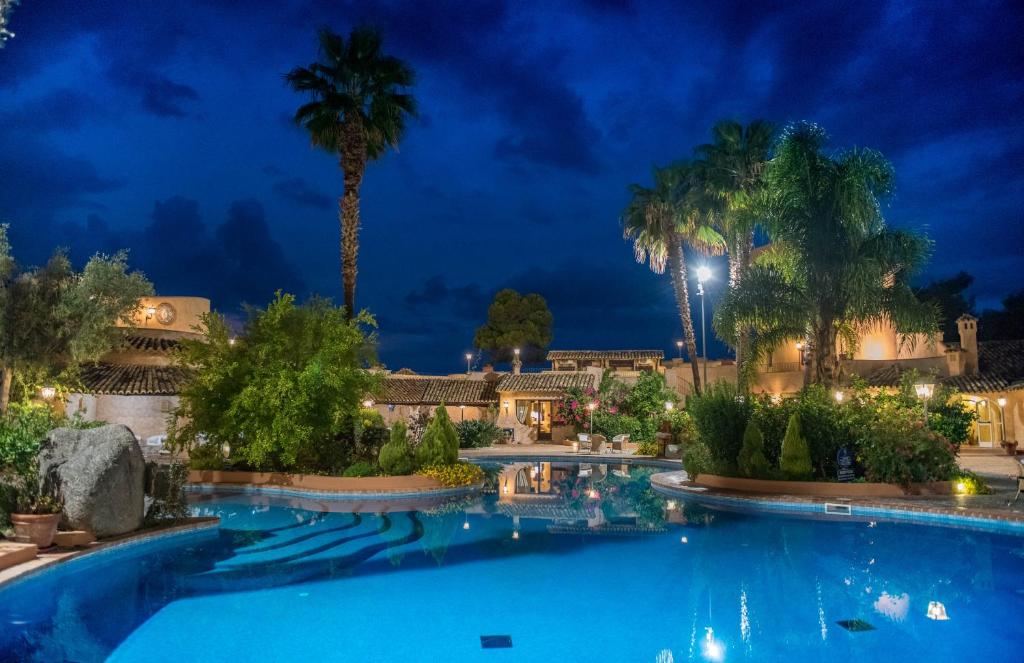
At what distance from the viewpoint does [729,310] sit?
714 inches

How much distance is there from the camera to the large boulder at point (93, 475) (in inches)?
375

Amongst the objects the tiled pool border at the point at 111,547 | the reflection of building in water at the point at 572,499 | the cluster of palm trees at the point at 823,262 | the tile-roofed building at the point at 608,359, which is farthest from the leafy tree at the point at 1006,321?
the tiled pool border at the point at 111,547

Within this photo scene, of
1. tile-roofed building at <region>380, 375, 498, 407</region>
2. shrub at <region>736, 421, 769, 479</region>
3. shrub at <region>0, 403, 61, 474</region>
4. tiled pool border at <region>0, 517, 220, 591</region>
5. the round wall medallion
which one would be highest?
the round wall medallion

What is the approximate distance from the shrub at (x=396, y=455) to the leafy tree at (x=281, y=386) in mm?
1313

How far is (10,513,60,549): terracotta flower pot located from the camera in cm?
895

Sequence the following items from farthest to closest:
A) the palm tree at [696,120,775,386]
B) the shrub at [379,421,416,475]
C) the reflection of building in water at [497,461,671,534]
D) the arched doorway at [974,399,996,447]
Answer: the arched doorway at [974,399,996,447] → the palm tree at [696,120,775,386] → the shrub at [379,421,416,475] → the reflection of building in water at [497,461,671,534]

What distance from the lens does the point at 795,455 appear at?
15.6m

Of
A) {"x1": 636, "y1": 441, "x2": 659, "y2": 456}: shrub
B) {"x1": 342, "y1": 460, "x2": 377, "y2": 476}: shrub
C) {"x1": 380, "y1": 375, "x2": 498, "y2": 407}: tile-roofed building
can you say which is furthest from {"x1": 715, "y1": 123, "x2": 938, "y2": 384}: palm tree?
{"x1": 380, "y1": 375, "x2": 498, "y2": 407}: tile-roofed building

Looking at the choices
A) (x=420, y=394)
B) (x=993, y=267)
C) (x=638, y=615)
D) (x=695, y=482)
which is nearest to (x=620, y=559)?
(x=638, y=615)

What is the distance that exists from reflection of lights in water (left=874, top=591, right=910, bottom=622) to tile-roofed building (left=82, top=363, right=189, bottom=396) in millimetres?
22213

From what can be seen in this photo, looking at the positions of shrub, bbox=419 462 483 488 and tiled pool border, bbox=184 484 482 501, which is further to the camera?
shrub, bbox=419 462 483 488

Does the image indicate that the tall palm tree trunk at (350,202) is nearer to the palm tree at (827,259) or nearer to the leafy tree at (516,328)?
the palm tree at (827,259)

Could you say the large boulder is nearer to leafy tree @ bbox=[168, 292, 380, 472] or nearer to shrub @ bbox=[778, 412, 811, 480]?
leafy tree @ bbox=[168, 292, 380, 472]

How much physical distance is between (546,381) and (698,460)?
66.7 feet
